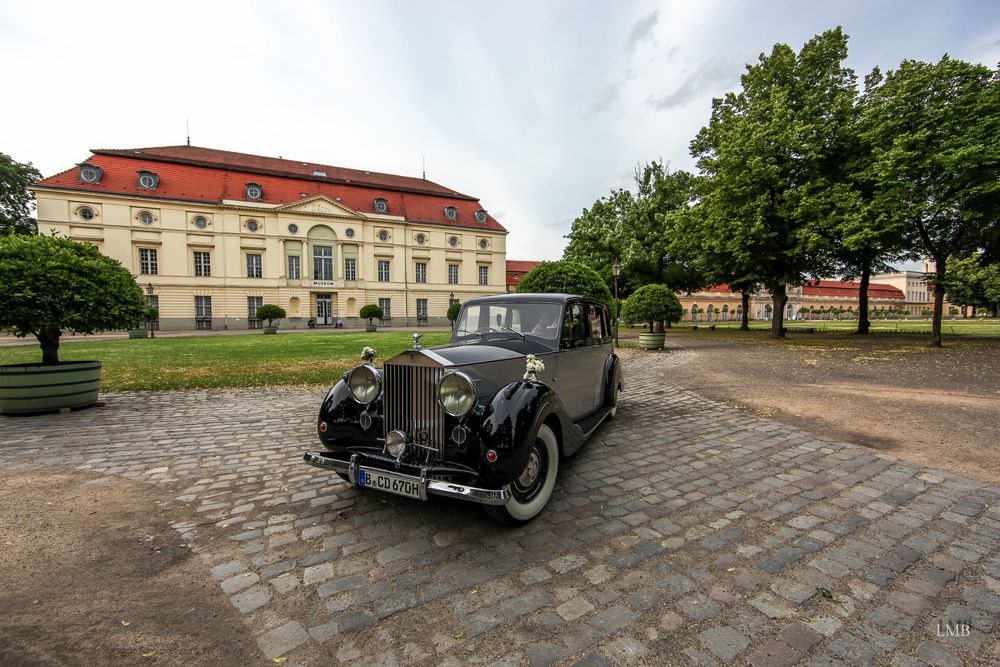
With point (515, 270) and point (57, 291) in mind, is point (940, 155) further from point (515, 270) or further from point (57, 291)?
point (515, 270)

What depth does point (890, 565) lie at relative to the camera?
2.51 meters

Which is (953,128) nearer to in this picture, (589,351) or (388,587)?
(589,351)

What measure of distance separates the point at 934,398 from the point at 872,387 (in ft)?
3.71

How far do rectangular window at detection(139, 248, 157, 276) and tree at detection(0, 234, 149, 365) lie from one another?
117 feet

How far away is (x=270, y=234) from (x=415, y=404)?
134 ft

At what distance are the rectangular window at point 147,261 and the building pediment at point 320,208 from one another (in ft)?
34.0

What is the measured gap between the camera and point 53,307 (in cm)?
582

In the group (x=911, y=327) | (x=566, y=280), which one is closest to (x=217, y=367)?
(x=566, y=280)

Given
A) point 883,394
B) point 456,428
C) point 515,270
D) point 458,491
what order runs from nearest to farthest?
point 458,491 → point 456,428 → point 883,394 → point 515,270

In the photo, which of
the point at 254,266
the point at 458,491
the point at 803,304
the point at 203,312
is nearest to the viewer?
the point at 458,491

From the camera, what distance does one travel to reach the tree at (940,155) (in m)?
13.0

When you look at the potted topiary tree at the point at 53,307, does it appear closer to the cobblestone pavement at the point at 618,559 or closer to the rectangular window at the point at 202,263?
the cobblestone pavement at the point at 618,559

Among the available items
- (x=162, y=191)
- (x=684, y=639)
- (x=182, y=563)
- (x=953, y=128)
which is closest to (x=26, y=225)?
(x=162, y=191)

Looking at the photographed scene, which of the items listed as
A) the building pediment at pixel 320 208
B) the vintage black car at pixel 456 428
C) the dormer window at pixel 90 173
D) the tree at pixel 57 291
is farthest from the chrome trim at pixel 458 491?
the dormer window at pixel 90 173
